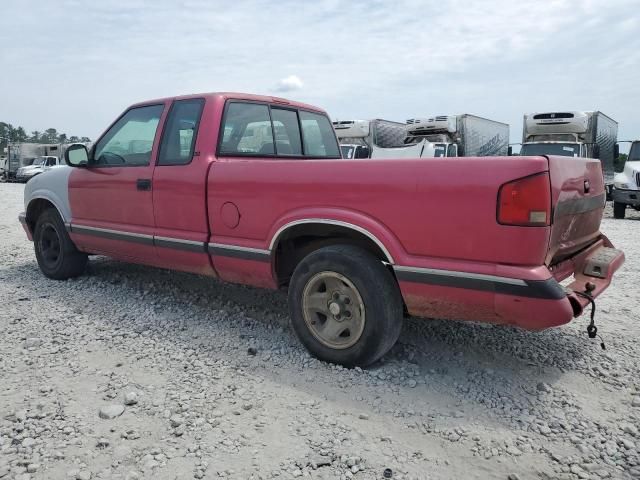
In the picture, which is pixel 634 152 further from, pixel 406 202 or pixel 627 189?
pixel 406 202

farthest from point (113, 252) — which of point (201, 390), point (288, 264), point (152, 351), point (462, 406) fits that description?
point (462, 406)

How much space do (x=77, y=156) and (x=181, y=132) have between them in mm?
1470

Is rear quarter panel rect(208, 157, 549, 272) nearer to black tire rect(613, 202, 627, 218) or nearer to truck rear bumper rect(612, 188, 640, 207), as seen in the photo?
truck rear bumper rect(612, 188, 640, 207)

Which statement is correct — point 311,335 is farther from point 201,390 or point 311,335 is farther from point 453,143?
point 453,143

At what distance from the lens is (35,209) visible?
5719mm

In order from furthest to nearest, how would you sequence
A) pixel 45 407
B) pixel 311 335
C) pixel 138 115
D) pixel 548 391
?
pixel 138 115 < pixel 311 335 < pixel 548 391 < pixel 45 407

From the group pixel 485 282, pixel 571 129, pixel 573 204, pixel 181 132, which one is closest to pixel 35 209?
pixel 181 132

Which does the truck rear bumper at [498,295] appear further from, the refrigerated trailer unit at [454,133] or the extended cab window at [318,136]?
the refrigerated trailer unit at [454,133]

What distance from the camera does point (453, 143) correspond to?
53.8 ft

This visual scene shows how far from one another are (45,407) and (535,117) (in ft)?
52.7

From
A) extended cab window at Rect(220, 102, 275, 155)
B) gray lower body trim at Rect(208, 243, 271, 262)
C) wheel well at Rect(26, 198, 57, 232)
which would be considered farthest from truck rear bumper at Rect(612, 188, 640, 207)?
wheel well at Rect(26, 198, 57, 232)

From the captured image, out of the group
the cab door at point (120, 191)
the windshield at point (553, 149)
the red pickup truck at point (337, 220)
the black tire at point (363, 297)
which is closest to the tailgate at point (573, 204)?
the red pickup truck at point (337, 220)

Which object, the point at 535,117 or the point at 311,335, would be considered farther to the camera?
the point at 535,117

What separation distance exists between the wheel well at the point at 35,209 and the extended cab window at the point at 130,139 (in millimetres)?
1161
